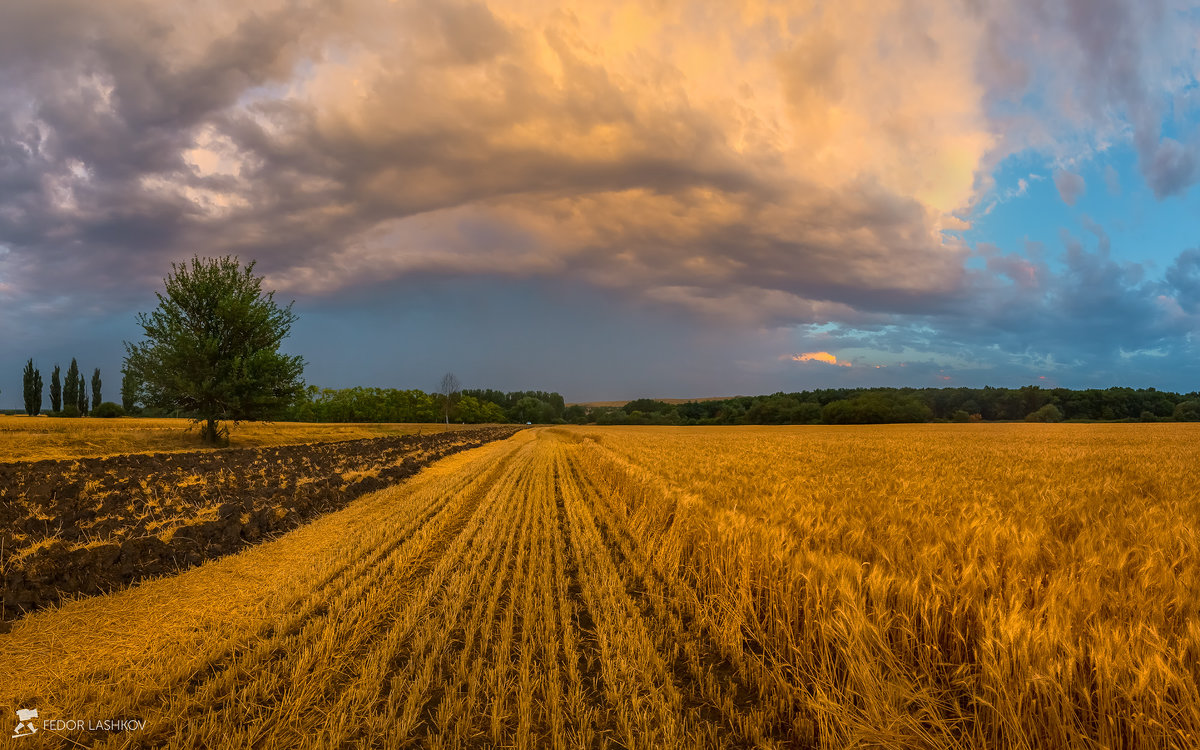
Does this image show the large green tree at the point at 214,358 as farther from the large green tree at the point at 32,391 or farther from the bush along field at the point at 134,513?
the large green tree at the point at 32,391

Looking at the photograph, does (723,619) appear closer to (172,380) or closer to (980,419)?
(172,380)

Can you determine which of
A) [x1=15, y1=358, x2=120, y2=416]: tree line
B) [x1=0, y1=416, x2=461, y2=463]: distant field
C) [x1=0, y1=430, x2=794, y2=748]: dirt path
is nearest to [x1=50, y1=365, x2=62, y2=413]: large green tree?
[x1=15, y1=358, x2=120, y2=416]: tree line

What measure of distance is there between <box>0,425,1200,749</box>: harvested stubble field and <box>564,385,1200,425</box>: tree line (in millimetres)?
92587

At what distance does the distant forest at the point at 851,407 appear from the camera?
292 ft

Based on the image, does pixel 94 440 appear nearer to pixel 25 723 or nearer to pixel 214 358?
pixel 214 358

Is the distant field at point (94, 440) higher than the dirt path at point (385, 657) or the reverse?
higher

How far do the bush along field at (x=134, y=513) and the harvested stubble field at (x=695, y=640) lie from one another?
2.49ft

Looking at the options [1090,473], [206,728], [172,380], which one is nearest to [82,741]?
[206,728]

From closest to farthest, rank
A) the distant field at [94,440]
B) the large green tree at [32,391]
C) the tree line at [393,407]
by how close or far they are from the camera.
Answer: the distant field at [94,440], the large green tree at [32,391], the tree line at [393,407]

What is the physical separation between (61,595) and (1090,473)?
66.8 ft

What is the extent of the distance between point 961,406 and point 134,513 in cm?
12313

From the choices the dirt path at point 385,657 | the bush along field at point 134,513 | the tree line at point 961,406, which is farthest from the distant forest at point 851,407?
the dirt path at point 385,657

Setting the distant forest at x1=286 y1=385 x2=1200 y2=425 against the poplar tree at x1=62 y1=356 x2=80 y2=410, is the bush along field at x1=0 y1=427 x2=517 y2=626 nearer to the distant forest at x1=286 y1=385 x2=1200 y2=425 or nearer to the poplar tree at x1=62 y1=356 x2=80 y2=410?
the distant forest at x1=286 y1=385 x2=1200 y2=425

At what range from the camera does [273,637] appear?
5.11 meters
